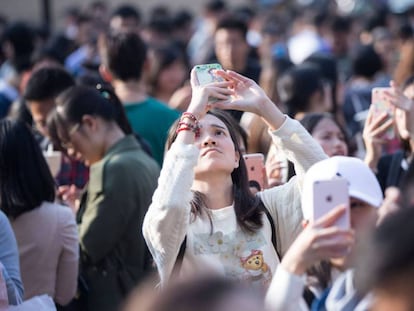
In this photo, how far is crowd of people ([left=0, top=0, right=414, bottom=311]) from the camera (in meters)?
3.02

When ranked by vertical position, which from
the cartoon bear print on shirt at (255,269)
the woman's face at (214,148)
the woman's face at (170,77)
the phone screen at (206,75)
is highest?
the phone screen at (206,75)

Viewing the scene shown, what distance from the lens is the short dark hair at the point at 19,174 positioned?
5309 millimetres

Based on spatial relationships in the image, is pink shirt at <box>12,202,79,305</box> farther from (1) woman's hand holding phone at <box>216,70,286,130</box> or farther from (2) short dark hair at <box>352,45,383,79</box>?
(2) short dark hair at <box>352,45,383,79</box>

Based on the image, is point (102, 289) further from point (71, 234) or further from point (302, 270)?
point (302, 270)

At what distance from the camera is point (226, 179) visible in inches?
171

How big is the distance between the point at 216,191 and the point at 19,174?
54.3 inches

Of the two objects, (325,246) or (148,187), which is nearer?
(325,246)

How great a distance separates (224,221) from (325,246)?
3.92ft

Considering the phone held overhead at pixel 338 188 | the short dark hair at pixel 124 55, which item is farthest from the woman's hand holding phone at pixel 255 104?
the short dark hair at pixel 124 55

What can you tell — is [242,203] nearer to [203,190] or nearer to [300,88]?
[203,190]

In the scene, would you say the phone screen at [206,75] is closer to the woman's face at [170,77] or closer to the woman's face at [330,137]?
the woman's face at [330,137]

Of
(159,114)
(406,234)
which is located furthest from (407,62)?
(406,234)

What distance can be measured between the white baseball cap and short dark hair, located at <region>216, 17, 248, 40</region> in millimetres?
6194

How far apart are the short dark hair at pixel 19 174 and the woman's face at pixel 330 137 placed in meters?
1.43
